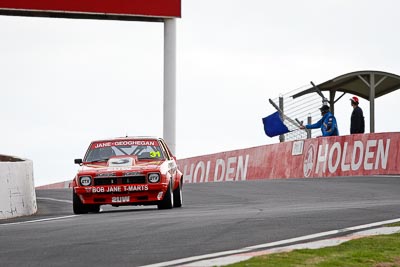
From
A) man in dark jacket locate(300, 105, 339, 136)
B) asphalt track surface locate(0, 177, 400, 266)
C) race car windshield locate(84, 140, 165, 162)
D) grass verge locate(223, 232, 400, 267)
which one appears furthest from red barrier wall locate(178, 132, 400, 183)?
grass verge locate(223, 232, 400, 267)

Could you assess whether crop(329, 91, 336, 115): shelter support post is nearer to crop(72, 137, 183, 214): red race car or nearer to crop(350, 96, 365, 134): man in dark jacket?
crop(350, 96, 365, 134): man in dark jacket

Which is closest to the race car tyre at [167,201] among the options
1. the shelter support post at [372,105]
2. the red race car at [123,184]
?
the red race car at [123,184]

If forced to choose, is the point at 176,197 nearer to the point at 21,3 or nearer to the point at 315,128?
the point at 315,128

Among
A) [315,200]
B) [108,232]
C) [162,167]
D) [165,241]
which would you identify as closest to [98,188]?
[162,167]

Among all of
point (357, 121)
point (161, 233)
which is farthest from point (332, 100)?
point (161, 233)

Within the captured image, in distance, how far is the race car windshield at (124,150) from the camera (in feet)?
64.2

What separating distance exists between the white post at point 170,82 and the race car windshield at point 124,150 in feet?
53.9

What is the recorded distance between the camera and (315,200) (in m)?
20.1

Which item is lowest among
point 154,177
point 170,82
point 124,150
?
point 154,177

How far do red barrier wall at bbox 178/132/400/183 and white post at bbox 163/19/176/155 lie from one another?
1773mm

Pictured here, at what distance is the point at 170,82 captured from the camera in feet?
121

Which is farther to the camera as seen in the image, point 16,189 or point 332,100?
point 332,100

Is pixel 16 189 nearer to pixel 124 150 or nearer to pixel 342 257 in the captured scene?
pixel 124 150

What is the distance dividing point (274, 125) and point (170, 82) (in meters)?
4.62
